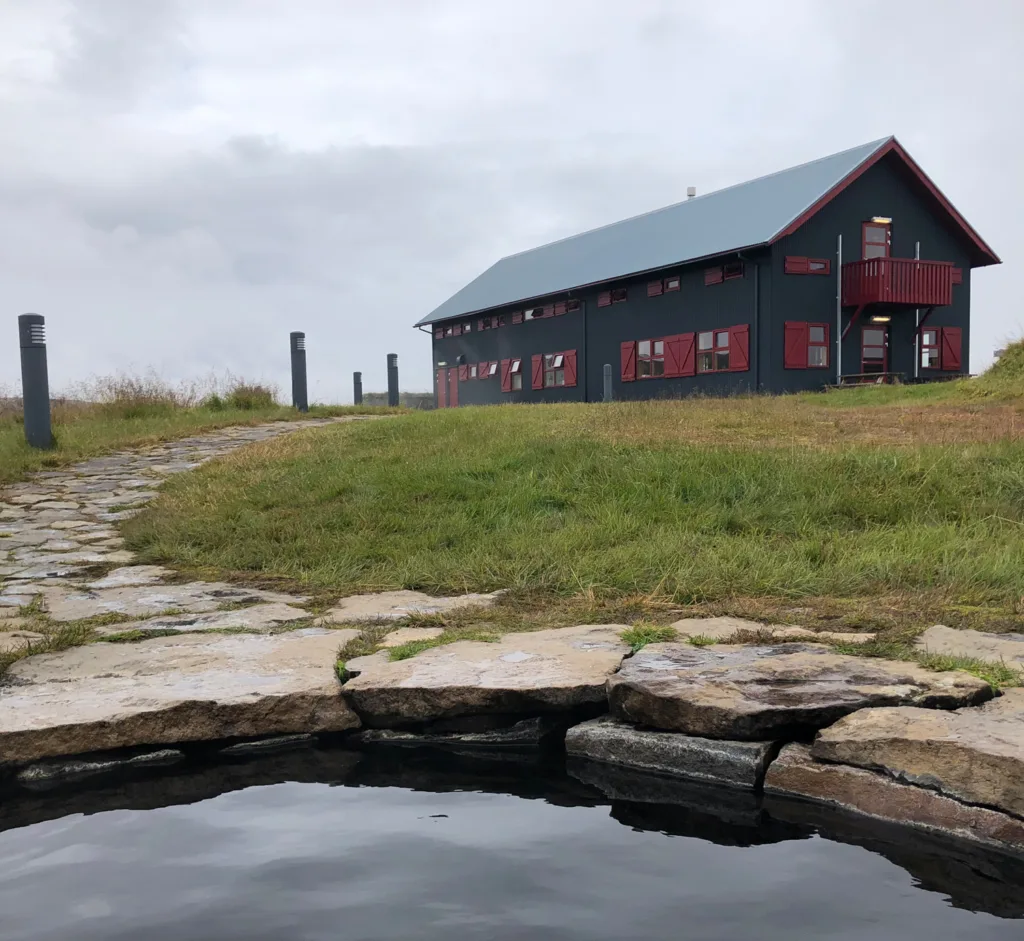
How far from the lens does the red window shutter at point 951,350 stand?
75.4 feet

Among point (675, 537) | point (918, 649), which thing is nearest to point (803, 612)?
point (918, 649)

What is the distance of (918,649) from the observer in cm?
359

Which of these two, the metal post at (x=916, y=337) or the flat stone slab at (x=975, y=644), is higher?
the metal post at (x=916, y=337)

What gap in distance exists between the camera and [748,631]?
3.87 meters

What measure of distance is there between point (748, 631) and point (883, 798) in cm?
118

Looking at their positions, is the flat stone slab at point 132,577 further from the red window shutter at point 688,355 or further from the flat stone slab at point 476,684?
the red window shutter at point 688,355

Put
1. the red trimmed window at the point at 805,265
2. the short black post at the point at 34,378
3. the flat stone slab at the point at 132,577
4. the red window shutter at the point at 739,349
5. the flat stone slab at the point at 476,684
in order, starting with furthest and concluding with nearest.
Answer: the red window shutter at the point at 739,349
the red trimmed window at the point at 805,265
the short black post at the point at 34,378
the flat stone slab at the point at 132,577
the flat stone slab at the point at 476,684

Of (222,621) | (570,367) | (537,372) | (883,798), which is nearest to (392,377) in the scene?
(570,367)

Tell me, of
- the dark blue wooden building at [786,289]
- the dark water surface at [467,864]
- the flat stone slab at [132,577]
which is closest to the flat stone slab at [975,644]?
the dark water surface at [467,864]

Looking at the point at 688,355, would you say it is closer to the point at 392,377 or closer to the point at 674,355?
the point at 674,355

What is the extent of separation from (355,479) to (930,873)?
19.0 ft

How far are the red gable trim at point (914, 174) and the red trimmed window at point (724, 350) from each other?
2.23 m

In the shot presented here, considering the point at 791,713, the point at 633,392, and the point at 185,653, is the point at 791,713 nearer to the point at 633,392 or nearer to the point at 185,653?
the point at 185,653

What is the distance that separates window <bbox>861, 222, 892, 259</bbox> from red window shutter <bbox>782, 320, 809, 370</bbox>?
2.64 m
